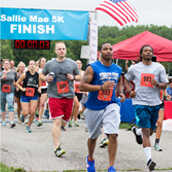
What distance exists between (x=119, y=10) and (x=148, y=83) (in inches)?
353

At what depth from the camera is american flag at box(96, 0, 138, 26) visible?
15.6m

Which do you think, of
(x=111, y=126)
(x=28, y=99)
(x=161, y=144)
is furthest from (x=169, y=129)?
(x=111, y=126)

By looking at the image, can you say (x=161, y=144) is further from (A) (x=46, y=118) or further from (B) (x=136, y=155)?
(A) (x=46, y=118)

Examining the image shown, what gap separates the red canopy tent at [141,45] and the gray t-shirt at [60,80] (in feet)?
23.8

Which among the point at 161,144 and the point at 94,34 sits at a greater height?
the point at 94,34

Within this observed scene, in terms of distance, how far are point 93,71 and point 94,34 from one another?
26.9 ft

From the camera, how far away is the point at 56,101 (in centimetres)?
827

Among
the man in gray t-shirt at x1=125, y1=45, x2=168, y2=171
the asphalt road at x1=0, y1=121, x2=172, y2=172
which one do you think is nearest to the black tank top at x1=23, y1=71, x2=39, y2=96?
the asphalt road at x1=0, y1=121, x2=172, y2=172

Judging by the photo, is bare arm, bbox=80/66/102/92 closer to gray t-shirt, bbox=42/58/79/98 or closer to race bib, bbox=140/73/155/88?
race bib, bbox=140/73/155/88

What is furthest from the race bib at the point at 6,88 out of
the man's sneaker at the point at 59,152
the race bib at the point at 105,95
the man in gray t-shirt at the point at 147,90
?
the race bib at the point at 105,95

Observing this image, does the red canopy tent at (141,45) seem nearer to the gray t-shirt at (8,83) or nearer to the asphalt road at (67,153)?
the gray t-shirt at (8,83)

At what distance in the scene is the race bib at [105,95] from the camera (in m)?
6.27

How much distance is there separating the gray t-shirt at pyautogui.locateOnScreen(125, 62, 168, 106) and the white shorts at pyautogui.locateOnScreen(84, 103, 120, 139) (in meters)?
0.96

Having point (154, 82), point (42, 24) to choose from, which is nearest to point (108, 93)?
point (154, 82)
